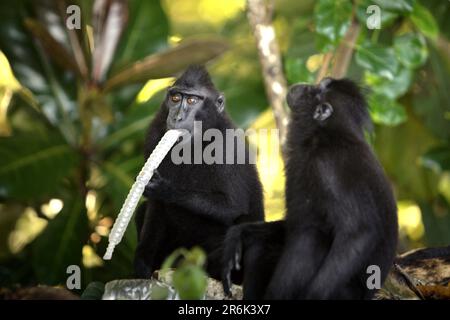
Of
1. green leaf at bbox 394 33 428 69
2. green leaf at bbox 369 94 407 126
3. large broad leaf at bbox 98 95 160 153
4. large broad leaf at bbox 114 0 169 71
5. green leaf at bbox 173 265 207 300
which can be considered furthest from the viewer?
large broad leaf at bbox 114 0 169 71

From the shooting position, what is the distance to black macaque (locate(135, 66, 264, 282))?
4234 mm

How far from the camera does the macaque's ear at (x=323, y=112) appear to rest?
3.55 m

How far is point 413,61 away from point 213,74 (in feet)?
5.66

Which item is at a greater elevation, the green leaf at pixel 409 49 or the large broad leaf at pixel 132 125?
the green leaf at pixel 409 49

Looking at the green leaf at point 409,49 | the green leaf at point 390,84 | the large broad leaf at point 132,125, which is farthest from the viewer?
the large broad leaf at point 132,125

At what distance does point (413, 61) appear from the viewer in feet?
18.3

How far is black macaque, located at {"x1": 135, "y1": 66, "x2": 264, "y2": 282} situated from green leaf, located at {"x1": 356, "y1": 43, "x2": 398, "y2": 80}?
1.24 metres

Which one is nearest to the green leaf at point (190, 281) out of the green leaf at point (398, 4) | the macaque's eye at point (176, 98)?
the macaque's eye at point (176, 98)

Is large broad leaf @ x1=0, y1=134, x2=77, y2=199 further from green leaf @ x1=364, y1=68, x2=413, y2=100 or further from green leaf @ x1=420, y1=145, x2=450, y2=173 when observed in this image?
green leaf @ x1=420, y1=145, x2=450, y2=173

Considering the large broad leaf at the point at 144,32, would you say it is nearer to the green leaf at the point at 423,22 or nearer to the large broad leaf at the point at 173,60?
the large broad leaf at the point at 173,60

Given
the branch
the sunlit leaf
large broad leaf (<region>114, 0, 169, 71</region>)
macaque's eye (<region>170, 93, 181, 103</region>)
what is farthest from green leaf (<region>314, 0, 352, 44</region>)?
the sunlit leaf

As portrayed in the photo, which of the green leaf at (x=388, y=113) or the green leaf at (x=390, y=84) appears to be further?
the green leaf at (x=390, y=84)

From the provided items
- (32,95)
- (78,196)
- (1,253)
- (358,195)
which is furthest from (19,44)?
(358,195)

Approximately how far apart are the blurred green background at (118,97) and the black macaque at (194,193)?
2.77ft
